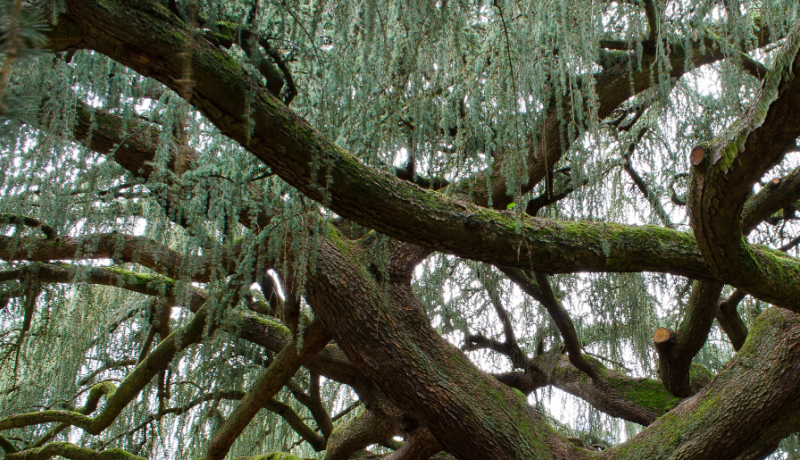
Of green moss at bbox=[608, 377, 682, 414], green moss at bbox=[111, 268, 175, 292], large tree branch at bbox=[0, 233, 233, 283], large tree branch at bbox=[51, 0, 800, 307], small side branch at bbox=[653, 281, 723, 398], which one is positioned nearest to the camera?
large tree branch at bbox=[51, 0, 800, 307]

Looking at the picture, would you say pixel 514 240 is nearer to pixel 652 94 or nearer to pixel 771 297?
→ pixel 652 94

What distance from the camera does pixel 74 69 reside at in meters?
1.44

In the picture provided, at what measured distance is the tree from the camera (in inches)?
47.1

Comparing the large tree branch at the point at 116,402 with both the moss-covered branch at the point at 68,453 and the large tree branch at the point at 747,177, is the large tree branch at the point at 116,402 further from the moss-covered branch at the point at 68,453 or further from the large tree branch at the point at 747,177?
the large tree branch at the point at 747,177

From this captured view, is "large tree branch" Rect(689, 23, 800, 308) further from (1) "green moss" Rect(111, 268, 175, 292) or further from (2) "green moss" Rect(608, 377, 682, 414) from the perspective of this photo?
(1) "green moss" Rect(111, 268, 175, 292)

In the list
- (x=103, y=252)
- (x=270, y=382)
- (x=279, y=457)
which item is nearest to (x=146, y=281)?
(x=103, y=252)

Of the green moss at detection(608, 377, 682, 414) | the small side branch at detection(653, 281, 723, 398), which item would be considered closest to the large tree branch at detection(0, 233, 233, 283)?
the small side branch at detection(653, 281, 723, 398)

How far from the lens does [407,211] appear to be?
1409 mm

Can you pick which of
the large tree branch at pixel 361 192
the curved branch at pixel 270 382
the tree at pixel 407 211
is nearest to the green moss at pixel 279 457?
the tree at pixel 407 211

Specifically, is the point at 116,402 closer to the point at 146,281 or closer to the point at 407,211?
the point at 146,281

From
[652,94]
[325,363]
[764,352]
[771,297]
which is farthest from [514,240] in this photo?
[325,363]

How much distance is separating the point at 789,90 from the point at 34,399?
366 cm

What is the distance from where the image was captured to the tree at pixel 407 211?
1.20 metres

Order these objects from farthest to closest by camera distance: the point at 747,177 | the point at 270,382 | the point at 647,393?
1. the point at 647,393
2. the point at 270,382
3. the point at 747,177
